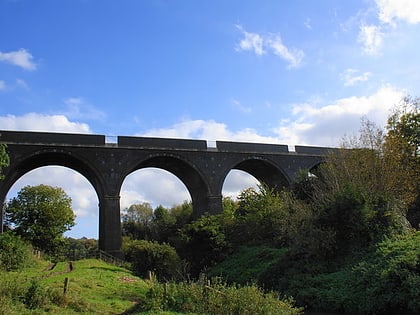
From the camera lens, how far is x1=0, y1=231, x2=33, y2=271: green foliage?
18.2 m

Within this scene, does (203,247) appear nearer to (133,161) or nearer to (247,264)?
(247,264)

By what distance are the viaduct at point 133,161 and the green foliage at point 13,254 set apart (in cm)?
719

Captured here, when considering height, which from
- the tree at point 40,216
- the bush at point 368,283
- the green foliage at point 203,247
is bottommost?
the bush at point 368,283

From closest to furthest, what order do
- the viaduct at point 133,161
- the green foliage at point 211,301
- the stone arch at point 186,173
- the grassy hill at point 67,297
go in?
the grassy hill at point 67,297
the green foliage at point 211,301
the viaduct at point 133,161
the stone arch at point 186,173

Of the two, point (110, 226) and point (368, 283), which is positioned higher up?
point (110, 226)

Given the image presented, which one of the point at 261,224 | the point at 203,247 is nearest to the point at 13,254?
the point at 203,247

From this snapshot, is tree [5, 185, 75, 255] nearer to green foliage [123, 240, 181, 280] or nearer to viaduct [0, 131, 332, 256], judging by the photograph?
viaduct [0, 131, 332, 256]

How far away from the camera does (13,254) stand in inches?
749

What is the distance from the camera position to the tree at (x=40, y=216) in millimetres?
38250

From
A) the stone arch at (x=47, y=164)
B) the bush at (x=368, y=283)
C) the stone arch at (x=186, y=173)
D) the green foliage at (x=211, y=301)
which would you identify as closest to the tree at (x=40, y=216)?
the stone arch at (x=47, y=164)

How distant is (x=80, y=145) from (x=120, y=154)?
2.71 meters

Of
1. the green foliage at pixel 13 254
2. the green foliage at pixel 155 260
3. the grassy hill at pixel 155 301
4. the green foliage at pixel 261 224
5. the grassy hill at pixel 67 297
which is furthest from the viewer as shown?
the green foliage at pixel 261 224

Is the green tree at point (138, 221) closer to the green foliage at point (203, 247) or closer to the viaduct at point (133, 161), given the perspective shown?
the viaduct at point (133, 161)

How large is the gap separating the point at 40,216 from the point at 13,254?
2119cm
